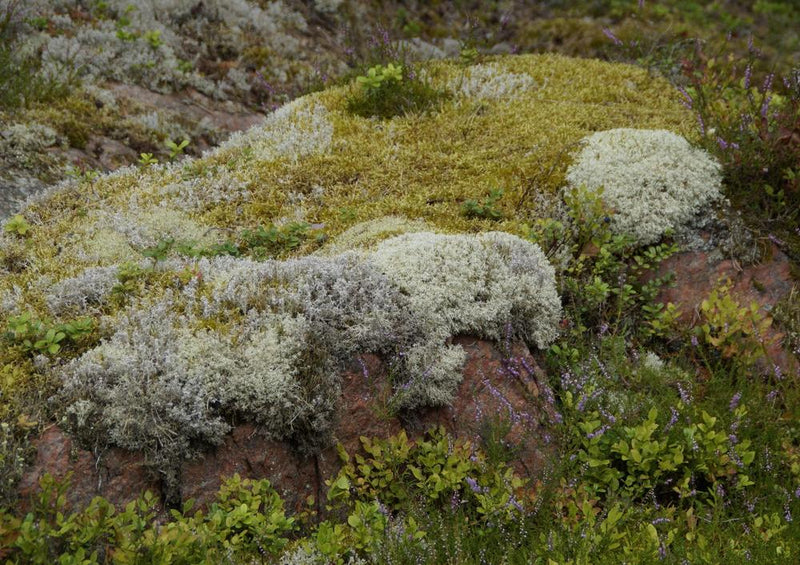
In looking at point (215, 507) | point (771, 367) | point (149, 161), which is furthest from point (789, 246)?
point (149, 161)

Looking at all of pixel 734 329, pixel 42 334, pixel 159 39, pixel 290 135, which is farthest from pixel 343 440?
pixel 159 39

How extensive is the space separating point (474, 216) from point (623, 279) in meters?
1.50

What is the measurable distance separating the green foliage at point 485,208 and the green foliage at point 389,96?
2.27m

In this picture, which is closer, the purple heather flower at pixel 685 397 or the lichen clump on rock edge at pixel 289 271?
the lichen clump on rock edge at pixel 289 271

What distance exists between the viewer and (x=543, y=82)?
885 cm

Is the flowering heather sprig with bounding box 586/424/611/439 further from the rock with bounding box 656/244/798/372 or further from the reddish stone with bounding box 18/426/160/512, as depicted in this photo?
the reddish stone with bounding box 18/426/160/512

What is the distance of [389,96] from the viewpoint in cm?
816

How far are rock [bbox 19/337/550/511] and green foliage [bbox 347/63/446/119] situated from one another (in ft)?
13.7

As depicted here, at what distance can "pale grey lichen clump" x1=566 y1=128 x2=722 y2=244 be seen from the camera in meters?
6.11

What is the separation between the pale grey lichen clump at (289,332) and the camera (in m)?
4.06

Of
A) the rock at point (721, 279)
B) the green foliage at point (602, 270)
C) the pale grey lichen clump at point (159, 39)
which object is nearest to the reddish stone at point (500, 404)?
the green foliage at point (602, 270)

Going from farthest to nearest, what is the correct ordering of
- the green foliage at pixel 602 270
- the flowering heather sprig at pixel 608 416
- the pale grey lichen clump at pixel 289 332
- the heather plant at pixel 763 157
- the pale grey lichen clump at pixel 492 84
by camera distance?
the pale grey lichen clump at pixel 492 84 → the heather plant at pixel 763 157 → the green foliage at pixel 602 270 → the flowering heather sprig at pixel 608 416 → the pale grey lichen clump at pixel 289 332

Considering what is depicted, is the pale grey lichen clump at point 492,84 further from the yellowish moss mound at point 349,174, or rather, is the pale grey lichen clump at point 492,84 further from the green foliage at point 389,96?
the green foliage at point 389,96

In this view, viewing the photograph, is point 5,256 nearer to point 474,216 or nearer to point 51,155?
point 51,155
